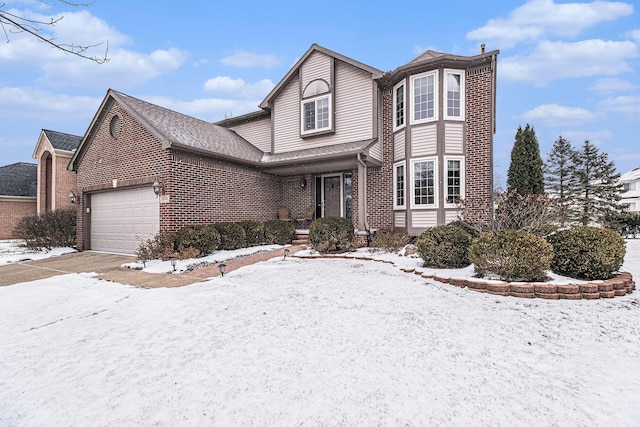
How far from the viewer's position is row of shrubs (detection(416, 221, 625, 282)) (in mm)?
5000

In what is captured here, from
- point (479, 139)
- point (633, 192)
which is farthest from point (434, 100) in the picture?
point (633, 192)

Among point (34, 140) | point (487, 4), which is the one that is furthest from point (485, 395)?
point (34, 140)

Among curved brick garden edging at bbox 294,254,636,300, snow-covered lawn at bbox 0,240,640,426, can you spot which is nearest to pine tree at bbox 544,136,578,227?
curved brick garden edging at bbox 294,254,636,300

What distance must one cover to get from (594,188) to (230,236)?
73.9 feet

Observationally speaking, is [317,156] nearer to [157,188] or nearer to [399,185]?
[399,185]

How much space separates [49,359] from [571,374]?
4.98 m

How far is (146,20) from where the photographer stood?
27.0 feet

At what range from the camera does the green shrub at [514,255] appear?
16.4 feet

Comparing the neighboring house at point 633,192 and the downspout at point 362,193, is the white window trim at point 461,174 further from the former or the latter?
the neighboring house at point 633,192

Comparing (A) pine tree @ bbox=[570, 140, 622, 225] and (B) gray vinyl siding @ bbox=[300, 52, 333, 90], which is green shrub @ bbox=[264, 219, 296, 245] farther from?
(A) pine tree @ bbox=[570, 140, 622, 225]

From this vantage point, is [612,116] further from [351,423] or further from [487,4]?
[351,423]

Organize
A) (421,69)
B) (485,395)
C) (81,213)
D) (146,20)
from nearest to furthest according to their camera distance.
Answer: (485,395) < (146,20) < (421,69) < (81,213)

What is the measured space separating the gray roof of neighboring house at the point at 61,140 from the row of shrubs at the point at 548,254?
2167 centimetres

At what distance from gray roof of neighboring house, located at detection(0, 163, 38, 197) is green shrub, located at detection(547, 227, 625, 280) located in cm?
2656
